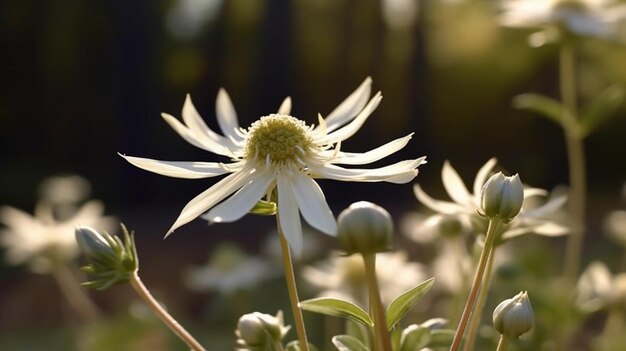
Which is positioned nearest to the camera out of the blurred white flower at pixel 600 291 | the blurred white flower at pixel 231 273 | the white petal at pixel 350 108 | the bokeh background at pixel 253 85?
the white petal at pixel 350 108

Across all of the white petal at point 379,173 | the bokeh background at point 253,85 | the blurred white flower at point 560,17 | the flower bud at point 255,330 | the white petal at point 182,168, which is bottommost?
the flower bud at point 255,330

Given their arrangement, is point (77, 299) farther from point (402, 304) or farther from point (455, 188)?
point (402, 304)

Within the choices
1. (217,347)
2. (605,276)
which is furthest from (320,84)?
(605,276)

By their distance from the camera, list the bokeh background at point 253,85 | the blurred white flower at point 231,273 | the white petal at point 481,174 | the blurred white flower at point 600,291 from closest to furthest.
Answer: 1. the white petal at point 481,174
2. the blurred white flower at point 600,291
3. the blurred white flower at point 231,273
4. the bokeh background at point 253,85

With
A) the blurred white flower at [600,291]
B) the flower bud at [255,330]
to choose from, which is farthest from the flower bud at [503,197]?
the blurred white flower at [600,291]

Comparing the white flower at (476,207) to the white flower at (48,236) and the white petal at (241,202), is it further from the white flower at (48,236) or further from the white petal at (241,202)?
the white flower at (48,236)

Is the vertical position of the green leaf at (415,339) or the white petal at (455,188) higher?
the white petal at (455,188)
